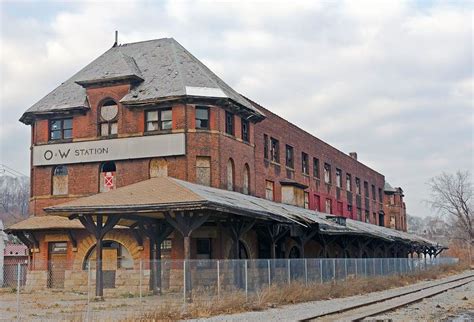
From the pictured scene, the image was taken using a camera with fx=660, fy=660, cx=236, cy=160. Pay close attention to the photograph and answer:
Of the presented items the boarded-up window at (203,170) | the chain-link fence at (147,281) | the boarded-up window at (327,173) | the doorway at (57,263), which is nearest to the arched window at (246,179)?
the boarded-up window at (203,170)

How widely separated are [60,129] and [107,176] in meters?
3.98

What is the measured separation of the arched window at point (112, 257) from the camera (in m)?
31.3

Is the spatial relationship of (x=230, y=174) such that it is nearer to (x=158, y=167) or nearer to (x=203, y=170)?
(x=203, y=170)

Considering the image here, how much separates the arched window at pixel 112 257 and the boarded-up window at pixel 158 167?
3786mm

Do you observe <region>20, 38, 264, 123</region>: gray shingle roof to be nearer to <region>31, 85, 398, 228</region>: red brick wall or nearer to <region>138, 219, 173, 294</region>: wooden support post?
<region>31, 85, 398, 228</region>: red brick wall

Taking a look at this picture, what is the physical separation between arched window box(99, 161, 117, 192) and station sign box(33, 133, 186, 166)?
50cm

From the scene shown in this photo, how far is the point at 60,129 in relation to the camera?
34688 mm

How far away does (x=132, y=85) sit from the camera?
33656 mm

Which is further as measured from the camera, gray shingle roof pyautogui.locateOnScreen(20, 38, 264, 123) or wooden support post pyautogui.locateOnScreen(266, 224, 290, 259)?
gray shingle roof pyautogui.locateOnScreen(20, 38, 264, 123)

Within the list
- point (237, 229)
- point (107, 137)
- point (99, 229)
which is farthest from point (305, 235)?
point (99, 229)

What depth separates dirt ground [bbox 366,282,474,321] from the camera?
61.3 ft

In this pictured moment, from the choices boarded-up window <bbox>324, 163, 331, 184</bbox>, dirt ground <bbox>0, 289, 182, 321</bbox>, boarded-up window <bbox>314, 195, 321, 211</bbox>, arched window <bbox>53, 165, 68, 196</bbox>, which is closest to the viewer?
dirt ground <bbox>0, 289, 182, 321</bbox>

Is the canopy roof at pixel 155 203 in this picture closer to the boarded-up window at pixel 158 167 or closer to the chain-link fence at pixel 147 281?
the chain-link fence at pixel 147 281

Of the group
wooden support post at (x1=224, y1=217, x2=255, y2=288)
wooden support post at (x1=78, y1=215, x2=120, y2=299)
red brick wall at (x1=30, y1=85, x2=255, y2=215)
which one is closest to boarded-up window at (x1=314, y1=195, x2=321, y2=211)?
red brick wall at (x1=30, y1=85, x2=255, y2=215)
